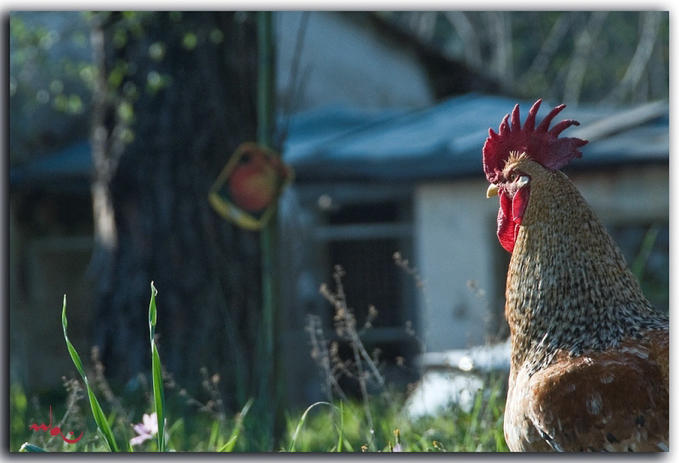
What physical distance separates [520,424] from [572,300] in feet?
0.94

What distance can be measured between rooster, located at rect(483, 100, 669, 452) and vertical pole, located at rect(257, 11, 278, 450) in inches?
37.6

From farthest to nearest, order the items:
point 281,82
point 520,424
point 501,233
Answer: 1. point 281,82
2. point 501,233
3. point 520,424

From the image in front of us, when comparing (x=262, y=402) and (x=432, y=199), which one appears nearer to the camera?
(x=262, y=402)

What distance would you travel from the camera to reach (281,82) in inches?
298

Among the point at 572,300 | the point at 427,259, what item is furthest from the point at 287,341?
the point at 572,300

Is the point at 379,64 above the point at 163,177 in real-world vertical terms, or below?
above

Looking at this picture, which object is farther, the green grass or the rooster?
the green grass

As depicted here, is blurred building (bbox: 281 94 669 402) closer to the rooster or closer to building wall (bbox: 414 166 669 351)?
building wall (bbox: 414 166 669 351)

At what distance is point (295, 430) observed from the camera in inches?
104

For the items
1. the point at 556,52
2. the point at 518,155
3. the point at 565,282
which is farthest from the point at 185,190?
the point at 556,52

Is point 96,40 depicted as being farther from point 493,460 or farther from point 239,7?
point 493,460

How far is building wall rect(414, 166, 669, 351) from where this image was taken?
15.4 feet

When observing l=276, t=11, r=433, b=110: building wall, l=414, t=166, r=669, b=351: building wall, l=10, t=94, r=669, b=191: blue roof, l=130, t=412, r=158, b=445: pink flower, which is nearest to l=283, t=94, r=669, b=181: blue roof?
l=10, t=94, r=669, b=191: blue roof

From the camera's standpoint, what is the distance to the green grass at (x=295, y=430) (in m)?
2.48
